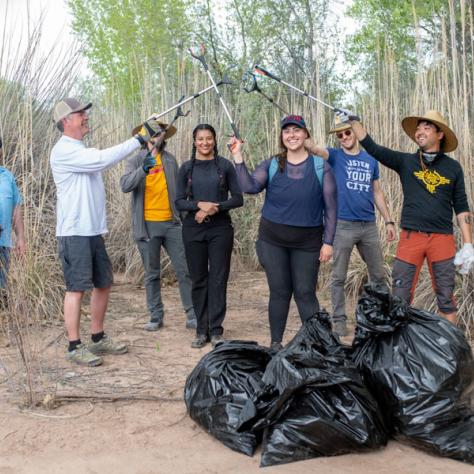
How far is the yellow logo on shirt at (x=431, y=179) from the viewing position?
3986mm

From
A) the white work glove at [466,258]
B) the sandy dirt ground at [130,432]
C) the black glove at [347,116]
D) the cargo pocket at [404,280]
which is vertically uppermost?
the black glove at [347,116]

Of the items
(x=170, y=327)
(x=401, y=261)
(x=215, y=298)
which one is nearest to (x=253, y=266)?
(x=170, y=327)

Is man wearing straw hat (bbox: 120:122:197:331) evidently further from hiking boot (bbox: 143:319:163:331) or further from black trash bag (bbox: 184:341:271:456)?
black trash bag (bbox: 184:341:271:456)

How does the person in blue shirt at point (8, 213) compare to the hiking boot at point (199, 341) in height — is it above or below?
above

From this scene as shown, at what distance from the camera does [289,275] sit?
14.0 ft

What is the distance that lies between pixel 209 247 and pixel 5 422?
1978 mm

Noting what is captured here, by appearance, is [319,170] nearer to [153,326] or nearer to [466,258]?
[466,258]

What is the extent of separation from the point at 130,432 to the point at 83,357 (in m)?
1.16

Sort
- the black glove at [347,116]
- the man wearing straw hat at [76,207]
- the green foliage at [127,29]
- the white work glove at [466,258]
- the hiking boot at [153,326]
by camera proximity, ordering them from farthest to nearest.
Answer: the green foliage at [127,29]
the hiking boot at [153,326]
the man wearing straw hat at [76,207]
the black glove at [347,116]
the white work glove at [466,258]

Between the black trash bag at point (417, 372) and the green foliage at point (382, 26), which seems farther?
the green foliage at point (382, 26)

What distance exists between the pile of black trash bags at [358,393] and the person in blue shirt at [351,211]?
173 centimetres

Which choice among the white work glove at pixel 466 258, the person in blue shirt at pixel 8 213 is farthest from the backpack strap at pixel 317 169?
the person in blue shirt at pixel 8 213

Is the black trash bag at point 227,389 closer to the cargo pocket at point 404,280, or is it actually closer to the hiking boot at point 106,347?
the cargo pocket at point 404,280

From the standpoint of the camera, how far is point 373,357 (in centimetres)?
312
